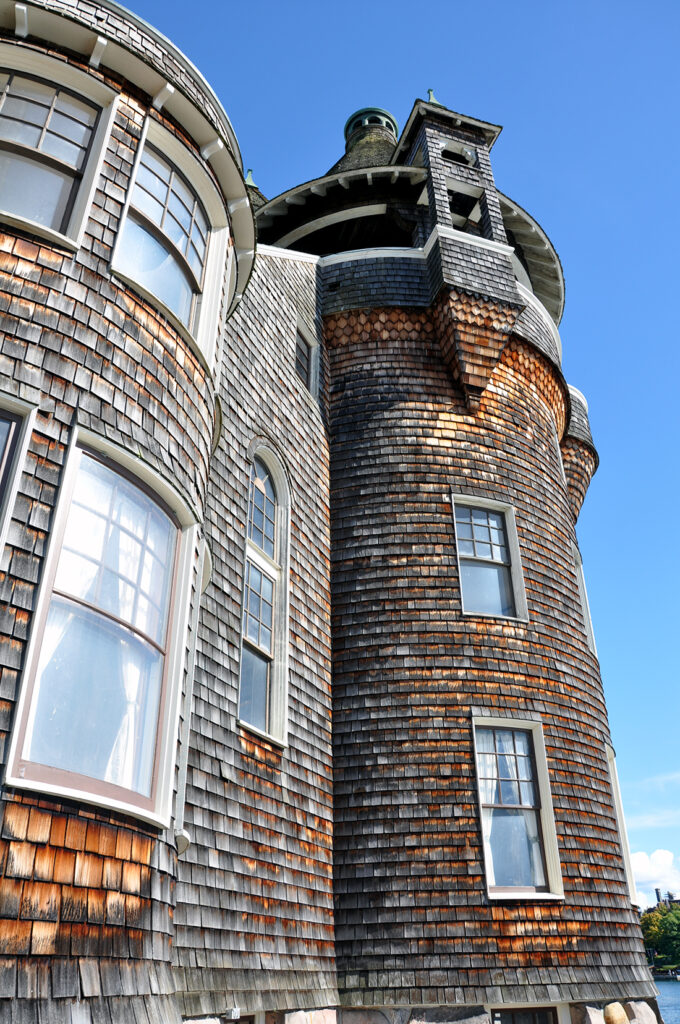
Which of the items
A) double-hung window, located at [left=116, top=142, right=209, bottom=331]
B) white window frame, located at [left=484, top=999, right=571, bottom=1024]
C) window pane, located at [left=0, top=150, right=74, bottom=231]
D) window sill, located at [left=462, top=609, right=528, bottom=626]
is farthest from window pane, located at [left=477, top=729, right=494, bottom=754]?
window pane, located at [left=0, top=150, right=74, bottom=231]

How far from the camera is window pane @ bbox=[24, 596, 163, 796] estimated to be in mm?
4188

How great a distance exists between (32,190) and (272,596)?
200 inches

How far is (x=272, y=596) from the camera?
9.44 meters

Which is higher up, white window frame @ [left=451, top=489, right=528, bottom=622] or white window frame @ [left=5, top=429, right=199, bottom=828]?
white window frame @ [left=451, top=489, right=528, bottom=622]

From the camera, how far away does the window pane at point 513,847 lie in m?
9.30

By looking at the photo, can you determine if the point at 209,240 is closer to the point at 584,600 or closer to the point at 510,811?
the point at 510,811

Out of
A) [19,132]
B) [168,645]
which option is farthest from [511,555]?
[19,132]

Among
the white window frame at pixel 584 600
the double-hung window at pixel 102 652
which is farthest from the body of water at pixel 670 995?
the double-hung window at pixel 102 652

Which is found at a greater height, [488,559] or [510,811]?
[488,559]

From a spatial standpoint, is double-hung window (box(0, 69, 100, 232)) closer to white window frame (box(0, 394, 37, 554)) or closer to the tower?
white window frame (box(0, 394, 37, 554))

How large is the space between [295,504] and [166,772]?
5733mm

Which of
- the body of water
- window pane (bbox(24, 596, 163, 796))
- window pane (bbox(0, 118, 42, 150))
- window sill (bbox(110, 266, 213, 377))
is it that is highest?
window pane (bbox(0, 118, 42, 150))

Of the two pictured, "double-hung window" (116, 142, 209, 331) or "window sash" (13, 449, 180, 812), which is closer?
"window sash" (13, 449, 180, 812)

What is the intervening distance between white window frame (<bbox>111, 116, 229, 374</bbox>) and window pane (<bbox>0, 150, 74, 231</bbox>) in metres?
0.45
